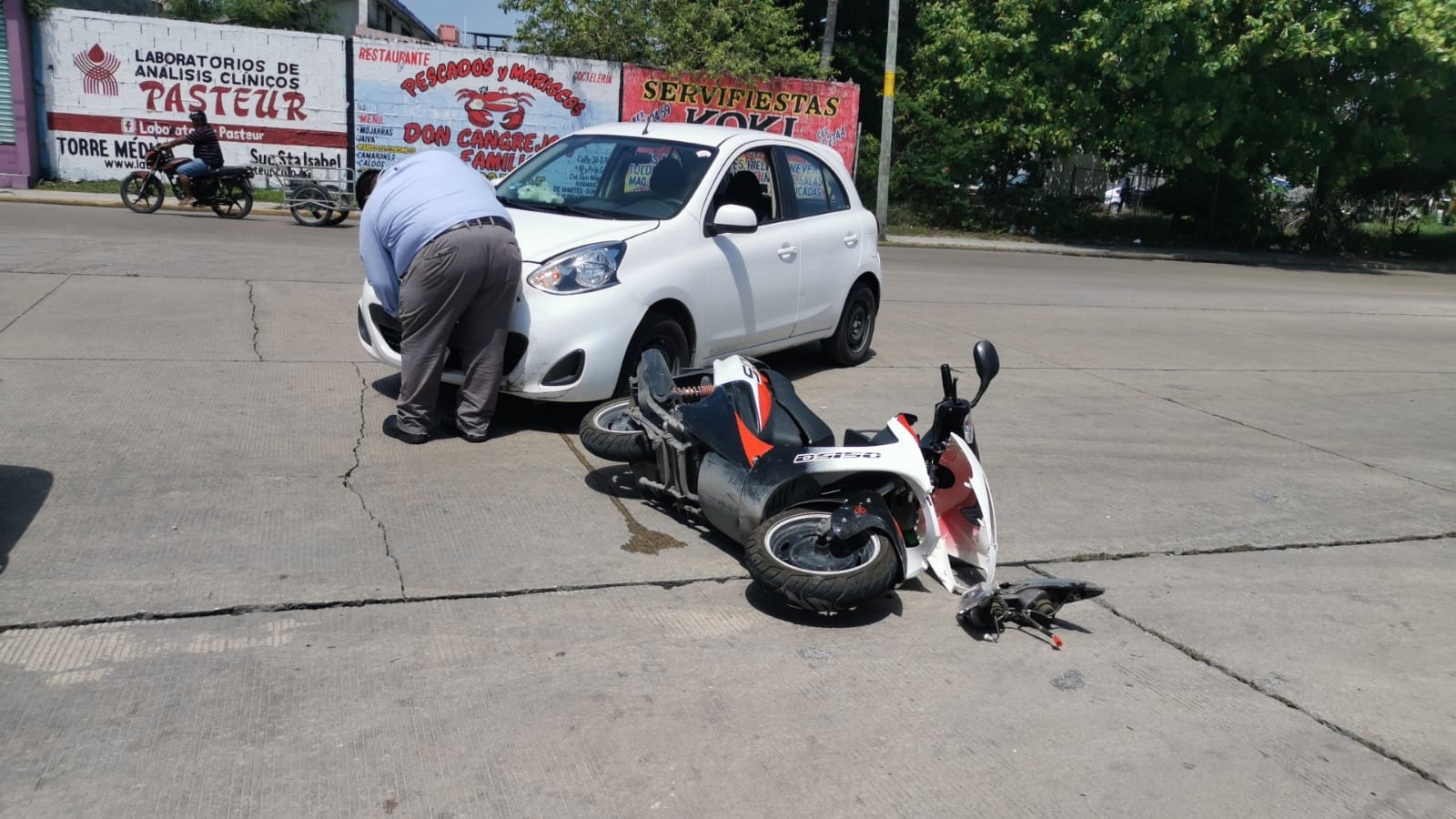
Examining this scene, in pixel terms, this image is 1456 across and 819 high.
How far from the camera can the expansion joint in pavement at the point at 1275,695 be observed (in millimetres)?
3717

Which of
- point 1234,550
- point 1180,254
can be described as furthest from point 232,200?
point 1180,254

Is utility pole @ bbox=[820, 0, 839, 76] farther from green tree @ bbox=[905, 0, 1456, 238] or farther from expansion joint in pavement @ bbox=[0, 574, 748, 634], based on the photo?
expansion joint in pavement @ bbox=[0, 574, 748, 634]

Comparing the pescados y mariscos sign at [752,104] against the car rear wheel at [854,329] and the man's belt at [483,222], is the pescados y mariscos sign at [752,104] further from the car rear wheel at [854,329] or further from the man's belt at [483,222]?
the man's belt at [483,222]

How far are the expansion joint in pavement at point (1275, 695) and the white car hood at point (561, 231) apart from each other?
136 inches

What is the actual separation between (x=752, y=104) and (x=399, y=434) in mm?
20560

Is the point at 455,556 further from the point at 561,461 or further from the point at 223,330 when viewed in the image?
the point at 223,330

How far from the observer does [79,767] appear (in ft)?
10.3

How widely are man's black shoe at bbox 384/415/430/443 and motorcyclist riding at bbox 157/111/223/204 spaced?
13.3 m

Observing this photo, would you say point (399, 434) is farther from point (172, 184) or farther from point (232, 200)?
point (172, 184)

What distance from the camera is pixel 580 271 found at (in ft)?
21.6

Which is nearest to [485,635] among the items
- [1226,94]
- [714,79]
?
[714,79]

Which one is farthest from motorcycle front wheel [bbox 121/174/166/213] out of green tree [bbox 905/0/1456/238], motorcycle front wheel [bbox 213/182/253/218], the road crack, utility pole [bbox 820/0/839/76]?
green tree [bbox 905/0/1456/238]

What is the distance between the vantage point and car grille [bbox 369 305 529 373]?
643 centimetres

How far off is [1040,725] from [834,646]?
0.82 m
